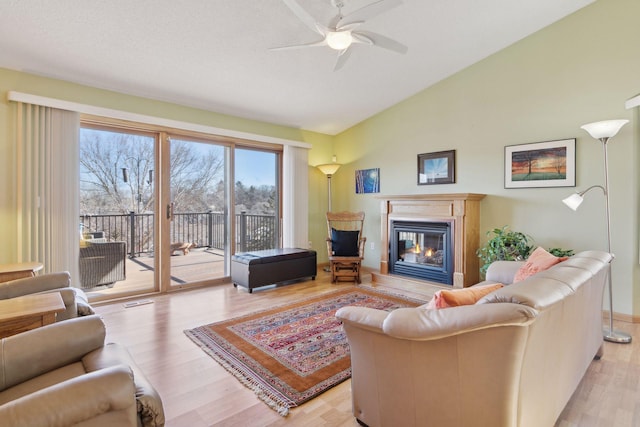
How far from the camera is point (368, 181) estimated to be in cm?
529

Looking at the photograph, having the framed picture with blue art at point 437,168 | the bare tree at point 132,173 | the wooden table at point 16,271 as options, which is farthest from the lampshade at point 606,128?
the wooden table at point 16,271

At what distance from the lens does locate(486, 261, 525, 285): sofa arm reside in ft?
8.60

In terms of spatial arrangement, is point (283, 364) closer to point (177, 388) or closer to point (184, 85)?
point (177, 388)

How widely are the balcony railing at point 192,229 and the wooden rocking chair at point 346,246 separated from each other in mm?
1057

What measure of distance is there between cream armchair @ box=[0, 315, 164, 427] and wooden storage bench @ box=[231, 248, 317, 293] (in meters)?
2.54

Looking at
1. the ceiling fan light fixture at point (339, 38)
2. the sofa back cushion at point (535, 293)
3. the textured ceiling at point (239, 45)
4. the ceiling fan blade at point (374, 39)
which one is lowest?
the sofa back cushion at point (535, 293)

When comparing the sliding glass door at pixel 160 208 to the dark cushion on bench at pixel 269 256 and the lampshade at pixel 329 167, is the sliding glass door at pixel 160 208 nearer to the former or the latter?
the dark cushion on bench at pixel 269 256

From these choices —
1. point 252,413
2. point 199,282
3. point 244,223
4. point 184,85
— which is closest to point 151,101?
point 184,85

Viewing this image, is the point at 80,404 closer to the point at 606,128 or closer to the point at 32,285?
the point at 32,285

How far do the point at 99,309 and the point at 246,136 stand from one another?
2.82m

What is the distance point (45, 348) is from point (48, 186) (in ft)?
8.65

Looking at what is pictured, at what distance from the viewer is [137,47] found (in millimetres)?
2879

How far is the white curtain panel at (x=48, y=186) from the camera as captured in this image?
10.0ft

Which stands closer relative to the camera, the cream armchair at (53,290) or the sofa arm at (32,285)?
the cream armchair at (53,290)
